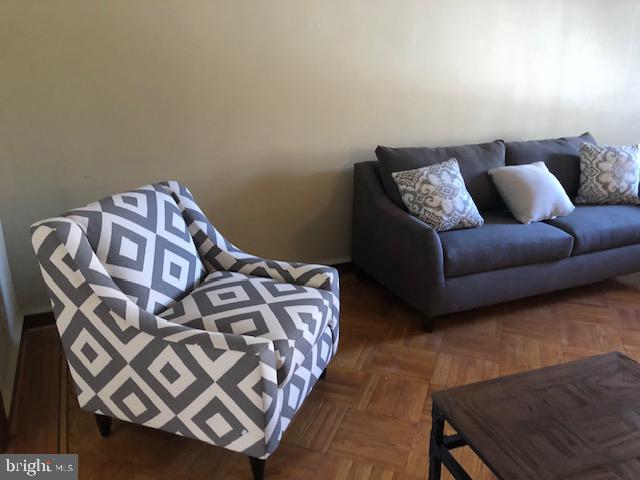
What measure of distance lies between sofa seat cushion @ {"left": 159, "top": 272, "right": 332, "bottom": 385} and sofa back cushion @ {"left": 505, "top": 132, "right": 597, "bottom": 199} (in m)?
1.76

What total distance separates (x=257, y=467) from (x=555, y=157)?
8.30 feet

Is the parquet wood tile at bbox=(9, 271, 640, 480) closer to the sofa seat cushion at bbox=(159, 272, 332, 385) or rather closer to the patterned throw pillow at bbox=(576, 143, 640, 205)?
the sofa seat cushion at bbox=(159, 272, 332, 385)

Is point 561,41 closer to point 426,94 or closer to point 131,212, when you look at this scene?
point 426,94

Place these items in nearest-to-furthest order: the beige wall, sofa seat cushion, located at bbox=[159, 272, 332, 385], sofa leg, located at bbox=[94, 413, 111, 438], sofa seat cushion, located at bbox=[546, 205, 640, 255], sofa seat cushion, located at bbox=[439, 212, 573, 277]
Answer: sofa seat cushion, located at bbox=[159, 272, 332, 385] < sofa leg, located at bbox=[94, 413, 111, 438] < the beige wall < sofa seat cushion, located at bbox=[439, 212, 573, 277] < sofa seat cushion, located at bbox=[546, 205, 640, 255]

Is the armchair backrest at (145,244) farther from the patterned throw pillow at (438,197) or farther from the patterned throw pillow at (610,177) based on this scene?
the patterned throw pillow at (610,177)

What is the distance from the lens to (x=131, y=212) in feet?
6.05

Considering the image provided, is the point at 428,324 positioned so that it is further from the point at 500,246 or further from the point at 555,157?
the point at 555,157

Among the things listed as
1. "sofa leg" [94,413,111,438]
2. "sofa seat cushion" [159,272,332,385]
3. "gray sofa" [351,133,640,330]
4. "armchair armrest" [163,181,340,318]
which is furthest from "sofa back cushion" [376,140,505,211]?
"sofa leg" [94,413,111,438]

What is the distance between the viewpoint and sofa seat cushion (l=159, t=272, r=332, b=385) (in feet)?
5.45

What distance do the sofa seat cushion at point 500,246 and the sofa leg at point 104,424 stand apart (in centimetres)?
152

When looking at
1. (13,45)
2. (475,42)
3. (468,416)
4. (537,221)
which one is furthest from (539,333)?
(13,45)

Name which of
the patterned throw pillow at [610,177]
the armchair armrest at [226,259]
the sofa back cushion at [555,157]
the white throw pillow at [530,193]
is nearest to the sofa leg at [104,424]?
the armchair armrest at [226,259]

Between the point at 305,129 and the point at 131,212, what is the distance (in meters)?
1.26

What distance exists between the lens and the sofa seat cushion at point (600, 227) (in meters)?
2.73
